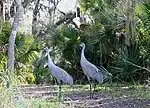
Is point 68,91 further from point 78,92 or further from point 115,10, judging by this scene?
point 115,10

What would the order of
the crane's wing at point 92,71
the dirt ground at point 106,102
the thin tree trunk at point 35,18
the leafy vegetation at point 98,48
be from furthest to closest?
the thin tree trunk at point 35,18, the leafy vegetation at point 98,48, the crane's wing at point 92,71, the dirt ground at point 106,102

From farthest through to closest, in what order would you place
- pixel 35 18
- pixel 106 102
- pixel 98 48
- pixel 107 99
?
pixel 35 18, pixel 98 48, pixel 107 99, pixel 106 102

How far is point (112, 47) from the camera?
632 inches

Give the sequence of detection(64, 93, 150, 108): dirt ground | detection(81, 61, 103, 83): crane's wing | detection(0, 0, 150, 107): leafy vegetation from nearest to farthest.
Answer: detection(64, 93, 150, 108): dirt ground, detection(81, 61, 103, 83): crane's wing, detection(0, 0, 150, 107): leafy vegetation

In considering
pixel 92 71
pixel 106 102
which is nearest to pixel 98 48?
pixel 92 71

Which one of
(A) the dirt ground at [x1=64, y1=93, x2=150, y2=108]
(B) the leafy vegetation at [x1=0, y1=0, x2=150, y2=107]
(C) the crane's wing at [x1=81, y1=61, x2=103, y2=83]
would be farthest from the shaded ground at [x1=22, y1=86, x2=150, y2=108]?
(B) the leafy vegetation at [x1=0, y1=0, x2=150, y2=107]

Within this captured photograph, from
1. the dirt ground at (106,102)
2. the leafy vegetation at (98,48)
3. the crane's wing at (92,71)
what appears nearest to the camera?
the dirt ground at (106,102)

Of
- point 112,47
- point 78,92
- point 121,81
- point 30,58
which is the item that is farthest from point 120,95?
point 30,58

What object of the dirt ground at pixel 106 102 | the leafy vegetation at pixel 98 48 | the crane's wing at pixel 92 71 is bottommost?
the dirt ground at pixel 106 102

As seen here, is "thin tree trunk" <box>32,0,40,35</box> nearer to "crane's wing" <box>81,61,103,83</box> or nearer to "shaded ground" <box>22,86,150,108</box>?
"shaded ground" <box>22,86,150,108</box>

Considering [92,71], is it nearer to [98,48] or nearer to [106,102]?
[106,102]

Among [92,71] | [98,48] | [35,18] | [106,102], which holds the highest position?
[35,18]

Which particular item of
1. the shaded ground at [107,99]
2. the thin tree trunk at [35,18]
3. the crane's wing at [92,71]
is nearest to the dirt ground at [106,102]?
the shaded ground at [107,99]

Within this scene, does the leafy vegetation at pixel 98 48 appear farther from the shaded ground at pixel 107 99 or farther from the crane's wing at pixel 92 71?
the crane's wing at pixel 92 71
